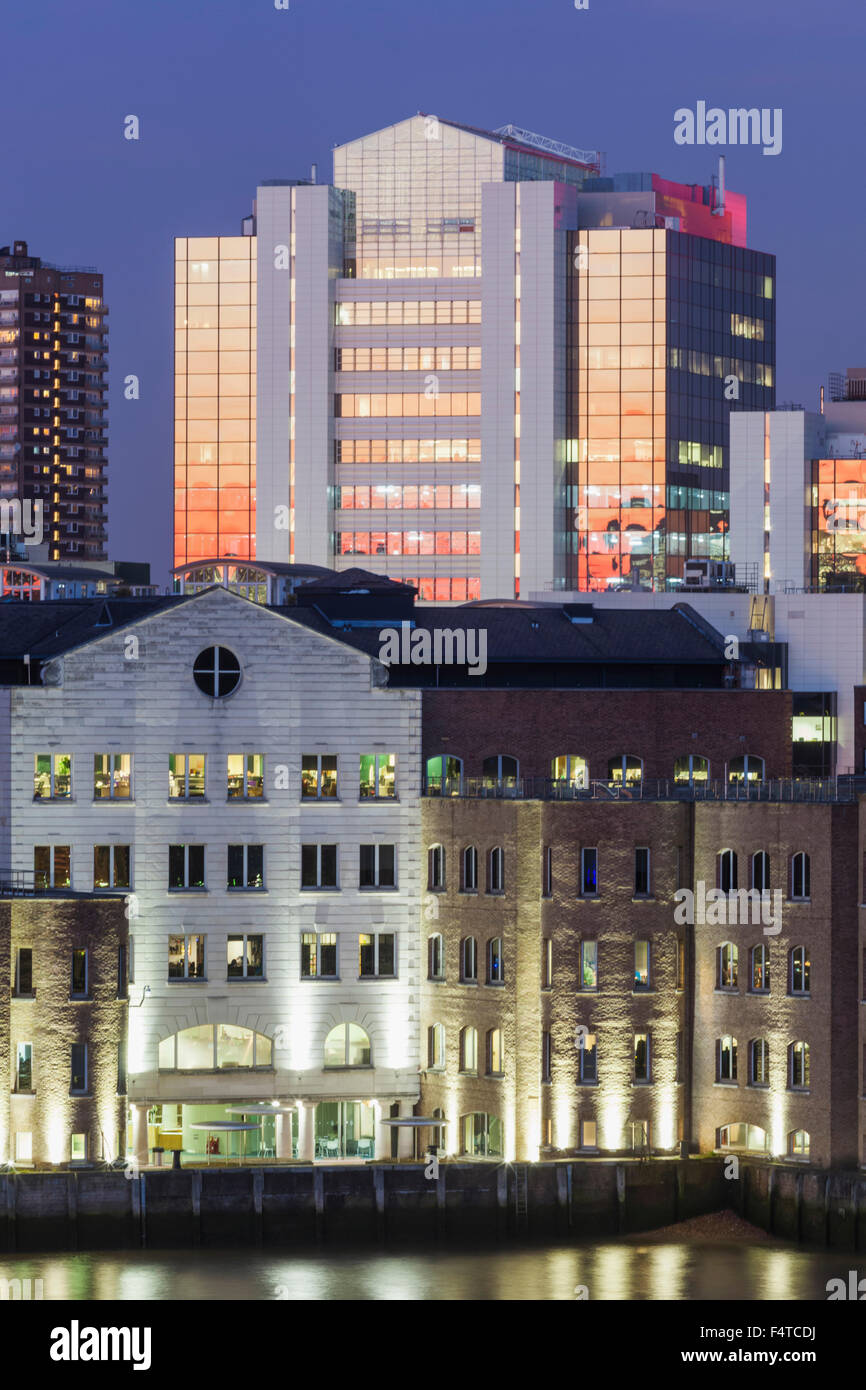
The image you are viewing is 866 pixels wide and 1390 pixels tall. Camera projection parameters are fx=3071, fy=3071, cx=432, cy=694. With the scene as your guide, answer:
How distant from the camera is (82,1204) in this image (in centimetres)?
11638

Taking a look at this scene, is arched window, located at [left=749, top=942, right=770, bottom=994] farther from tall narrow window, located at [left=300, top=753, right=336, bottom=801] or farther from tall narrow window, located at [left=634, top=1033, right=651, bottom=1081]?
tall narrow window, located at [left=300, top=753, right=336, bottom=801]

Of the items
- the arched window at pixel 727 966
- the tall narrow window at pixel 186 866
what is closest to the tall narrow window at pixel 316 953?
the tall narrow window at pixel 186 866

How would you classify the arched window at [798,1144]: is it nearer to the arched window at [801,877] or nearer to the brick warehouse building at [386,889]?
the brick warehouse building at [386,889]

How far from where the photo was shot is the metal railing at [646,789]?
398ft

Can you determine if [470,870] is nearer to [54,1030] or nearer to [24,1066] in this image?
[54,1030]

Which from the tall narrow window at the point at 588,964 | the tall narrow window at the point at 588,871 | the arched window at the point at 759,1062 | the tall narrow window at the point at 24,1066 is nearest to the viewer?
the tall narrow window at the point at 24,1066

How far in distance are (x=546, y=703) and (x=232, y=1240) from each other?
27.9 meters

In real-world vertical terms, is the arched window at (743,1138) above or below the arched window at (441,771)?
below

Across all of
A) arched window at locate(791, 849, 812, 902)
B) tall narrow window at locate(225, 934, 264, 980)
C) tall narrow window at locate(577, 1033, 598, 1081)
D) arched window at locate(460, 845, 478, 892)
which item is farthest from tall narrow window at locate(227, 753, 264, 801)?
arched window at locate(791, 849, 812, 902)

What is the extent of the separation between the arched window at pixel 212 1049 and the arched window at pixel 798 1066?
22.0 meters

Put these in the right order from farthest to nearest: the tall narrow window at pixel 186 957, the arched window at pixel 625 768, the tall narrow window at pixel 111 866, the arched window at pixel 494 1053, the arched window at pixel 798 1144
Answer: the arched window at pixel 625 768 < the tall narrow window at pixel 186 957 < the tall narrow window at pixel 111 866 < the arched window at pixel 494 1053 < the arched window at pixel 798 1144

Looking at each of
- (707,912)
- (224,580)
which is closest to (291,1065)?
(707,912)

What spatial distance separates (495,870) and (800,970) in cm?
1363

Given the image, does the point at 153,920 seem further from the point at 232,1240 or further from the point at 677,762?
the point at 677,762
